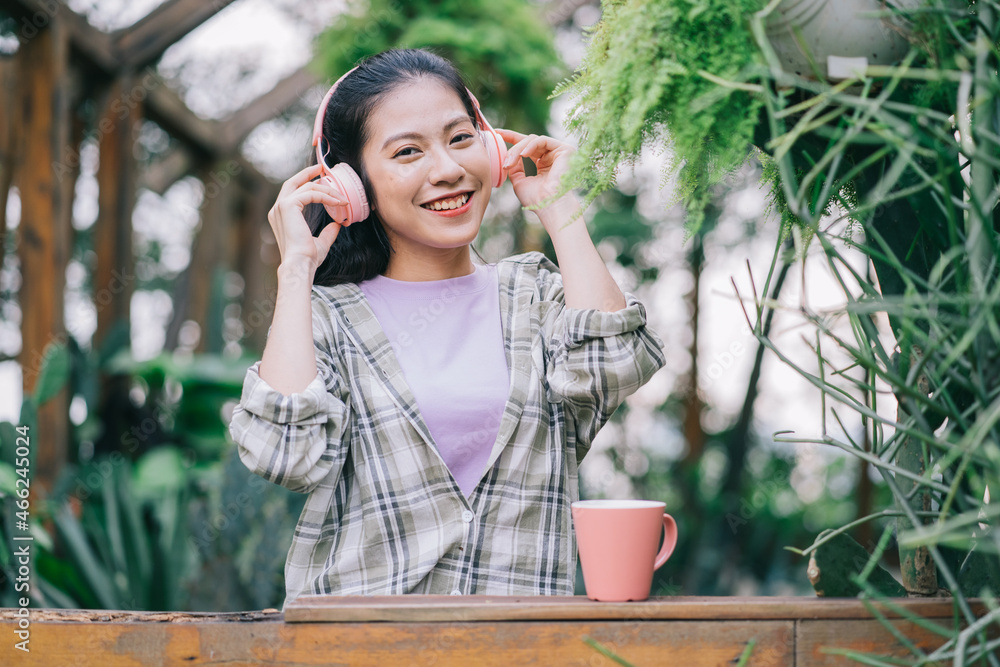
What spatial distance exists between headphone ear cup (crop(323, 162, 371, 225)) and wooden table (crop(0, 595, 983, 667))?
2.03 feet

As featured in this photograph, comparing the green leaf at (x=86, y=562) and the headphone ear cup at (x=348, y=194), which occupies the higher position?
the headphone ear cup at (x=348, y=194)

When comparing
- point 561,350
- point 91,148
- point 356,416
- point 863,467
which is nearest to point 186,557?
point 356,416

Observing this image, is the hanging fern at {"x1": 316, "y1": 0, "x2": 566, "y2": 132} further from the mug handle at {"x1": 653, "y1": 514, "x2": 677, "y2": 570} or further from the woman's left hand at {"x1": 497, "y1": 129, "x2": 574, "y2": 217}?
the mug handle at {"x1": 653, "y1": 514, "x2": 677, "y2": 570}

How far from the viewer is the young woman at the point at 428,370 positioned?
41.5 inches

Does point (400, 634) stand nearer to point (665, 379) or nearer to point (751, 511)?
point (751, 511)

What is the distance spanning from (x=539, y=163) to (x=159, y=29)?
2971 millimetres

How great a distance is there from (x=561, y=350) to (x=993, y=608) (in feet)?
2.09

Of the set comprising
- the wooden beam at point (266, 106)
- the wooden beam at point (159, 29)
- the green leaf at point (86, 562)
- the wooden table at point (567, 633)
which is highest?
the wooden beam at point (159, 29)

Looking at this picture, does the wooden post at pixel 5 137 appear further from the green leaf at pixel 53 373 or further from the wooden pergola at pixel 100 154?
the green leaf at pixel 53 373

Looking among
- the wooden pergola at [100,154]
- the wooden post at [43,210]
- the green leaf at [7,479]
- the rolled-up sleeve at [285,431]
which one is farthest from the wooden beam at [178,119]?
the rolled-up sleeve at [285,431]

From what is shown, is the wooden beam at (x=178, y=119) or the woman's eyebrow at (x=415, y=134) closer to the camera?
the woman's eyebrow at (x=415, y=134)

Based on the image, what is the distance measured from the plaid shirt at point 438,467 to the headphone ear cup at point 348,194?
0.13 meters

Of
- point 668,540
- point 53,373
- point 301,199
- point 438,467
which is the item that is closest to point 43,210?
point 53,373

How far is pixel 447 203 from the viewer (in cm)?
118
